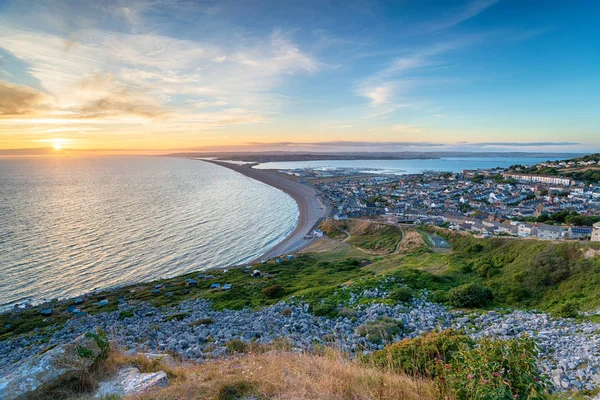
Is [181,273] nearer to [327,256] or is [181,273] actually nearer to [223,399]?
[327,256]

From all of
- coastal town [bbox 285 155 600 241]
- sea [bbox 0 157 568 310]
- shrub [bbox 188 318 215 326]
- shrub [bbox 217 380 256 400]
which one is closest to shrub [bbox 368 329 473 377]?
shrub [bbox 217 380 256 400]

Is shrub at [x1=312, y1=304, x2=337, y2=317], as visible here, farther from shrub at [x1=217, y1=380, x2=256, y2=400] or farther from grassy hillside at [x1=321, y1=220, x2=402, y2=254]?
grassy hillside at [x1=321, y1=220, x2=402, y2=254]

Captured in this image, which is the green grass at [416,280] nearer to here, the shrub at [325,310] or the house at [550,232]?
the shrub at [325,310]

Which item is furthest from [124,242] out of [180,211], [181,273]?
[180,211]

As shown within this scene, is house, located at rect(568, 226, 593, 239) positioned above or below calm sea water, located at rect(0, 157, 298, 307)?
above

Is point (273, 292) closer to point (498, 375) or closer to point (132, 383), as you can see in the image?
point (132, 383)

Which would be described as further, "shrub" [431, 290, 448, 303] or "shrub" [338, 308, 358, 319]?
"shrub" [431, 290, 448, 303]

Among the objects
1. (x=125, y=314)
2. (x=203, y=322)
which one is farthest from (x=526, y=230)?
(x=125, y=314)
